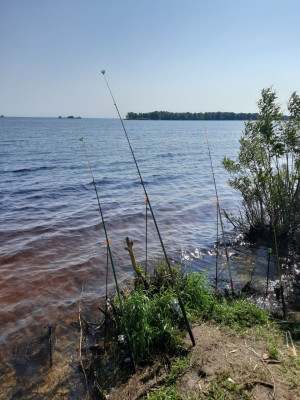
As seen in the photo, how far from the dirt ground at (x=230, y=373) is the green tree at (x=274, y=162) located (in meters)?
4.01

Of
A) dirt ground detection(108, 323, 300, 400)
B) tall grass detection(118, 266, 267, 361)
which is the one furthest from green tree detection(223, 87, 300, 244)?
dirt ground detection(108, 323, 300, 400)

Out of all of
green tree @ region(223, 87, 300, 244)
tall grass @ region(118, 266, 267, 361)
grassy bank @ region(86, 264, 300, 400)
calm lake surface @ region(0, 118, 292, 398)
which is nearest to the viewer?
grassy bank @ region(86, 264, 300, 400)

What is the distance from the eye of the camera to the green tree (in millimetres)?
8211

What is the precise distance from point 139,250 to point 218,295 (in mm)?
4528

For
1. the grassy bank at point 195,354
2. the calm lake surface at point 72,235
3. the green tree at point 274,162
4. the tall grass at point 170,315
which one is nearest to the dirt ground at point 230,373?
the grassy bank at point 195,354

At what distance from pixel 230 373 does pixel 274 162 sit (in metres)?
7.24

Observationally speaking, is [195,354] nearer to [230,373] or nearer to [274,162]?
[230,373]

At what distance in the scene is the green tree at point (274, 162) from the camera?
821cm

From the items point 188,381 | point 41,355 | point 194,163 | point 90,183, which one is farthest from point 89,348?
point 194,163

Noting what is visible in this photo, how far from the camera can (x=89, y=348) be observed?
532cm

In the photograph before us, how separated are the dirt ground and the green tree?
4.01 m

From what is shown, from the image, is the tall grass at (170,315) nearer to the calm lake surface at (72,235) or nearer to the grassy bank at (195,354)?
the grassy bank at (195,354)

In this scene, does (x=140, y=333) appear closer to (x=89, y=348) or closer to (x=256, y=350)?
(x=89, y=348)

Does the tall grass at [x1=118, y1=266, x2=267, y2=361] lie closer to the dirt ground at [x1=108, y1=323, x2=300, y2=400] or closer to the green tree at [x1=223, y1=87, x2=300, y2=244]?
the dirt ground at [x1=108, y1=323, x2=300, y2=400]
